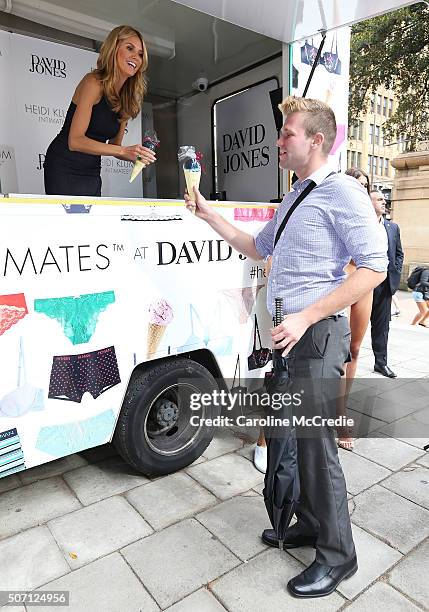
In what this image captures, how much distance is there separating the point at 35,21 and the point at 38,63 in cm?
33

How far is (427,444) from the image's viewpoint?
134 inches

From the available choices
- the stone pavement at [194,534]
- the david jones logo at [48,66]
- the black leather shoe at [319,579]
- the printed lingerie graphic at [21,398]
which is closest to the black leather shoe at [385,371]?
the stone pavement at [194,534]

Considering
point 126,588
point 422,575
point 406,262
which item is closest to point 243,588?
point 126,588

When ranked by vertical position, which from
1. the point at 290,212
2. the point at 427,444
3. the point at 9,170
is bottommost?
the point at 427,444

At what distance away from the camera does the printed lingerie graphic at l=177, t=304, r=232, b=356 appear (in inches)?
107

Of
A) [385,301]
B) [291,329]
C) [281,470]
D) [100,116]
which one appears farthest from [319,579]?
[385,301]

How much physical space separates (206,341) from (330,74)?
2.33 metres

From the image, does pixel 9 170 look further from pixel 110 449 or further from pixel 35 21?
Result: pixel 110 449

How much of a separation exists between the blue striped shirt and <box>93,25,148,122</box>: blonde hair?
1.53m

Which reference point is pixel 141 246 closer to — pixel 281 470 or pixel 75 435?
pixel 75 435

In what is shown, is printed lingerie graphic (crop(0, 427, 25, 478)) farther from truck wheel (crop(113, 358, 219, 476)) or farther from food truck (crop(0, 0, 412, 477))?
truck wheel (crop(113, 358, 219, 476))

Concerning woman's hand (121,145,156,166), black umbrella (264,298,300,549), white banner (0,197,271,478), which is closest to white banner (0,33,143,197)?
woman's hand (121,145,156,166)

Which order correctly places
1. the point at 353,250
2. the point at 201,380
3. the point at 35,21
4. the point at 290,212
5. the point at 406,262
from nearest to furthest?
the point at 353,250 → the point at 290,212 → the point at 201,380 → the point at 35,21 → the point at 406,262

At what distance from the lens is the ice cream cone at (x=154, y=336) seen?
2.55m
